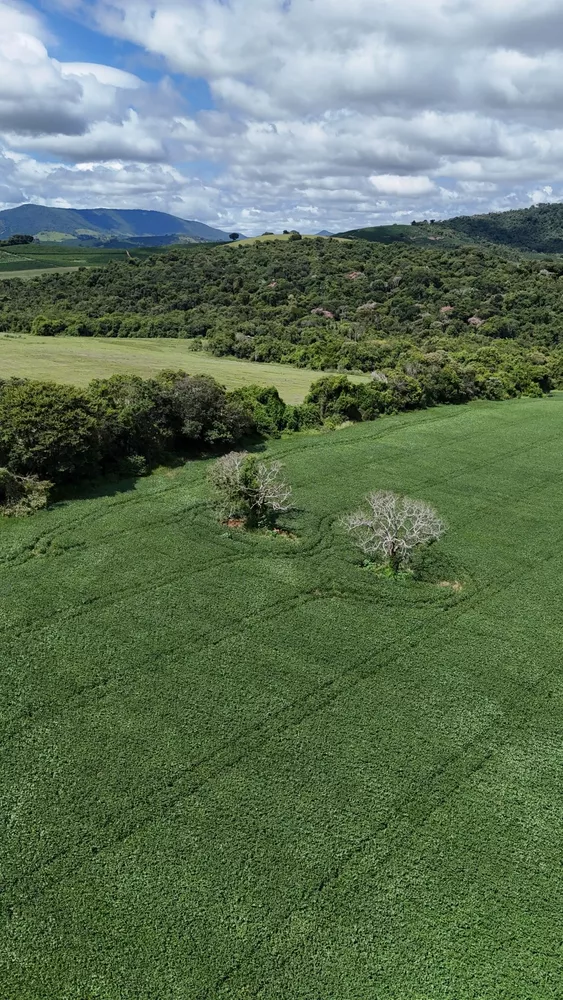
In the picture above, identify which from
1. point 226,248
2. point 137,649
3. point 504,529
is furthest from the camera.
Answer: point 226,248

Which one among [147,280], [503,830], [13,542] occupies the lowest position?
[503,830]

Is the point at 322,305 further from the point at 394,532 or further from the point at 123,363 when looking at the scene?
the point at 394,532

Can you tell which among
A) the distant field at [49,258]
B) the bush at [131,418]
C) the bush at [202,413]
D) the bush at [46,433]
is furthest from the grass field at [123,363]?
the distant field at [49,258]

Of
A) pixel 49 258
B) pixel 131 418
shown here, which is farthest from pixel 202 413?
pixel 49 258

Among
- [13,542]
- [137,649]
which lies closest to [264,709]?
[137,649]

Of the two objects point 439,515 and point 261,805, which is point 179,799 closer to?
point 261,805

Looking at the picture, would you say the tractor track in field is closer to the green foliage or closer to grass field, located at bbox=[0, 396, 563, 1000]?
grass field, located at bbox=[0, 396, 563, 1000]
